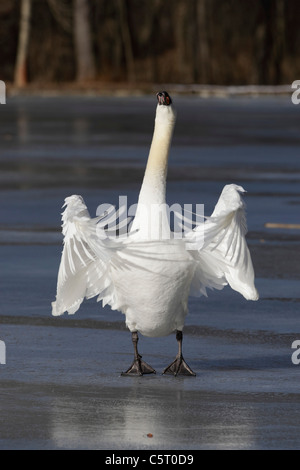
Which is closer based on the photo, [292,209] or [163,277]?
[163,277]

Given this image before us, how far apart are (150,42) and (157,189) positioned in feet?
181

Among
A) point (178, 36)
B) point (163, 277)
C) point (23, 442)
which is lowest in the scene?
point (23, 442)

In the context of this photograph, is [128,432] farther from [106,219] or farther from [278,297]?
[278,297]

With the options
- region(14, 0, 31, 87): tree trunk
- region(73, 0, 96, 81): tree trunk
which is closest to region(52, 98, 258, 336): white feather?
region(14, 0, 31, 87): tree trunk

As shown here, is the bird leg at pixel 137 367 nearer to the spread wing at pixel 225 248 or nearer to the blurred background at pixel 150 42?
the spread wing at pixel 225 248

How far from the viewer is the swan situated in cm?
766

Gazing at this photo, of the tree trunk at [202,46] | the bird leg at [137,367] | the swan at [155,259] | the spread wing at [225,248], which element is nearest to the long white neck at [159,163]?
the swan at [155,259]

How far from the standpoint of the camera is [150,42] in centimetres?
6231

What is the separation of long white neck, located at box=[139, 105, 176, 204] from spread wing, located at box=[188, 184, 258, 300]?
0.30m

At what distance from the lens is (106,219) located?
25.6 ft

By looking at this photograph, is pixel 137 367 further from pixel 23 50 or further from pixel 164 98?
pixel 23 50

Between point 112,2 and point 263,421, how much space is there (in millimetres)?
58902

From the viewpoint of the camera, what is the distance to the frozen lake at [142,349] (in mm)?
6762
